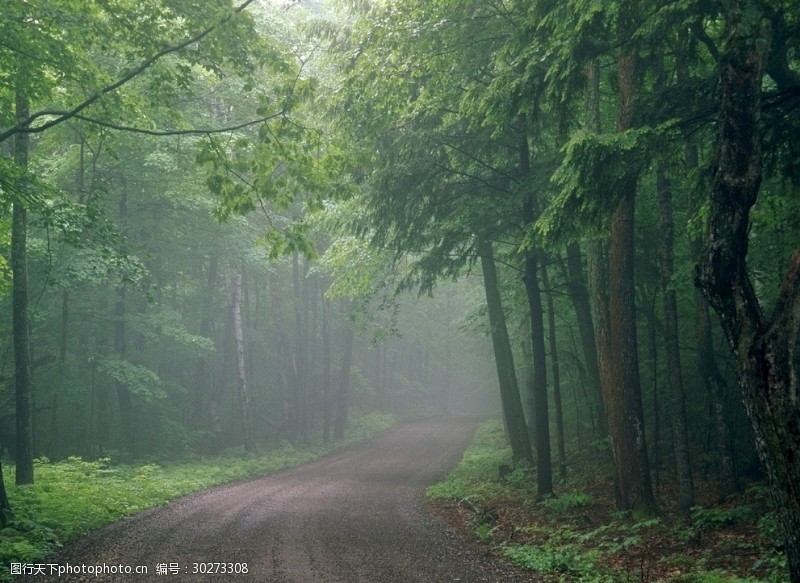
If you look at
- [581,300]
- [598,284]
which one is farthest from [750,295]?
[581,300]

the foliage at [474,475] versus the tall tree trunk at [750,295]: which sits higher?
the tall tree trunk at [750,295]

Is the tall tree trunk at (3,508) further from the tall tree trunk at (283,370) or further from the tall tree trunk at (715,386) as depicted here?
the tall tree trunk at (283,370)

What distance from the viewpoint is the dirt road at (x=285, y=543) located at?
8.38 meters

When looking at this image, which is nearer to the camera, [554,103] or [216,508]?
[554,103]

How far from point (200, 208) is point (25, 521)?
16.6 metres

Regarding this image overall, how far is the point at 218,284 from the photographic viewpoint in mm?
33844

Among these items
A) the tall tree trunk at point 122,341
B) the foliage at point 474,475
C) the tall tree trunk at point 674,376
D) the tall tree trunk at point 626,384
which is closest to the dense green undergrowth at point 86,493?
the tall tree trunk at point 122,341

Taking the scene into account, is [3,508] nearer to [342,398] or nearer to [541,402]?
[541,402]

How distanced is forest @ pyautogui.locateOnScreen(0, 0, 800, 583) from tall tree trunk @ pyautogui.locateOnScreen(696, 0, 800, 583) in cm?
2

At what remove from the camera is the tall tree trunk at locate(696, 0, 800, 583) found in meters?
4.99

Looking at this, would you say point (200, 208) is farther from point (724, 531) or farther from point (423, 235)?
point (724, 531)

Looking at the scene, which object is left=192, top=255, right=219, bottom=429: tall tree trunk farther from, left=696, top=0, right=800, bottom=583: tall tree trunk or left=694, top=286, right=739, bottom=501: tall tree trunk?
left=696, top=0, right=800, bottom=583: tall tree trunk

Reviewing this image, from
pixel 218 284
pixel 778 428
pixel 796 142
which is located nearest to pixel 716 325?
pixel 796 142

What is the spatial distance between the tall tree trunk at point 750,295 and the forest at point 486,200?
20 mm
